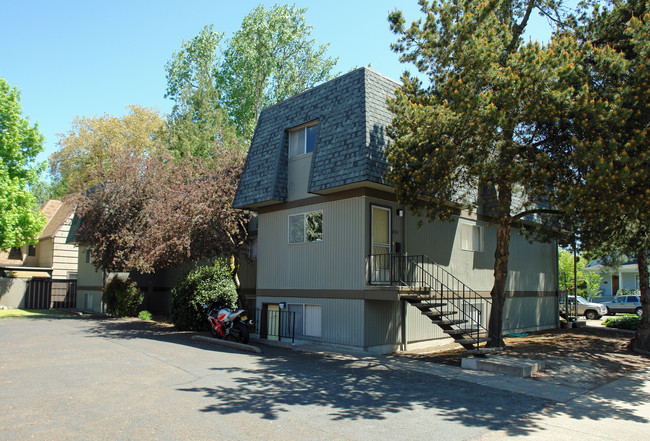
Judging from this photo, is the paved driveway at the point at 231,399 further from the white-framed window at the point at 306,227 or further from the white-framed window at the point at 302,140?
the white-framed window at the point at 302,140

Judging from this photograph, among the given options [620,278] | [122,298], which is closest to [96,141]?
[122,298]

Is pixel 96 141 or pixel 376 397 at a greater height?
pixel 96 141

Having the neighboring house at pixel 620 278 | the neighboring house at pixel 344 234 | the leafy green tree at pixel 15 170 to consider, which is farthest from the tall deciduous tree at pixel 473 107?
the neighboring house at pixel 620 278

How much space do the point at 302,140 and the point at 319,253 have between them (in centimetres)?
396

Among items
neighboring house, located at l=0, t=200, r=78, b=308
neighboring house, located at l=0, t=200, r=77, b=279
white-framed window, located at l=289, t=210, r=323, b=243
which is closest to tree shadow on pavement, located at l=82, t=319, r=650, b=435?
white-framed window, located at l=289, t=210, r=323, b=243

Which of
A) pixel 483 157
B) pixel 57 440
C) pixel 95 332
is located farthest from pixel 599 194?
pixel 95 332

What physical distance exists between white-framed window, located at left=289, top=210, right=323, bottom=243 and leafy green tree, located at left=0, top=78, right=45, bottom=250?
21.8 m

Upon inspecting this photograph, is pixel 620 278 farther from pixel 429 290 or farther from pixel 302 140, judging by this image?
pixel 302 140

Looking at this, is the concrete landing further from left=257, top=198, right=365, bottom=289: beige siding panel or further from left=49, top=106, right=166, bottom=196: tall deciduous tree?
left=49, top=106, right=166, bottom=196: tall deciduous tree

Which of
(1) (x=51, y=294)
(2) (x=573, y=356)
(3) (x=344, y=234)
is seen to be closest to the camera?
(2) (x=573, y=356)

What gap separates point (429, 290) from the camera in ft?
45.9

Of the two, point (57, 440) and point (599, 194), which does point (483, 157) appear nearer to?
point (599, 194)

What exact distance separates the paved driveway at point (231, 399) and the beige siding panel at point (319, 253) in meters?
2.62

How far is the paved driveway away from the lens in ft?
21.7
